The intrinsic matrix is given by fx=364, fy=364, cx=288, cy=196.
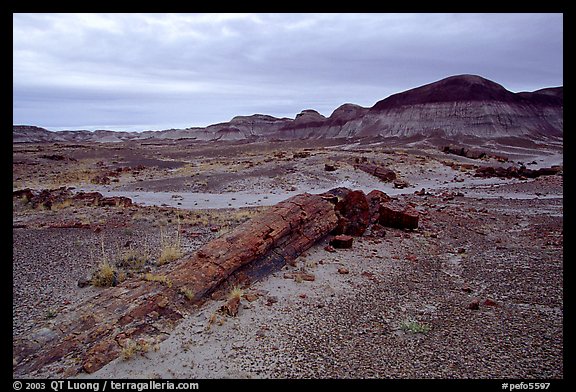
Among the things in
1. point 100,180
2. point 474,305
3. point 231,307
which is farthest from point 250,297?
point 100,180

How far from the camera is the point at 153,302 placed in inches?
245

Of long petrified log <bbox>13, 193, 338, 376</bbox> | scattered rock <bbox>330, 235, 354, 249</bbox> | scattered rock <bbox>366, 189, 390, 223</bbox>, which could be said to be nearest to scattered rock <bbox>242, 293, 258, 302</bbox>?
long petrified log <bbox>13, 193, 338, 376</bbox>

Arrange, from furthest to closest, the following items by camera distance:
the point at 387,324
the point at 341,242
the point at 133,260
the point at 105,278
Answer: the point at 341,242
the point at 133,260
the point at 105,278
the point at 387,324

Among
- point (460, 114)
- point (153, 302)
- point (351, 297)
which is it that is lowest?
point (351, 297)

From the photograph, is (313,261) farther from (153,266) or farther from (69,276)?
(69,276)

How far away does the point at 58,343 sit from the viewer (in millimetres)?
5402

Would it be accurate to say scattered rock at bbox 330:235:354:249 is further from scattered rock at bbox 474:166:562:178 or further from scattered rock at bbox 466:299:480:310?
scattered rock at bbox 474:166:562:178

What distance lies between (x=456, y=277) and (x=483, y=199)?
13834 mm

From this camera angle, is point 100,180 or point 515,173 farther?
point 515,173

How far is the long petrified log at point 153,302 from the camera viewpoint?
202 inches

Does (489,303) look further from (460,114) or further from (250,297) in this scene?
(460,114)

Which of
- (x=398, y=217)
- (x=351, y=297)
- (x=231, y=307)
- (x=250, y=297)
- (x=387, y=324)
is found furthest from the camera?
(x=398, y=217)

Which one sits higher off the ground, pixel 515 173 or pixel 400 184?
pixel 515 173
